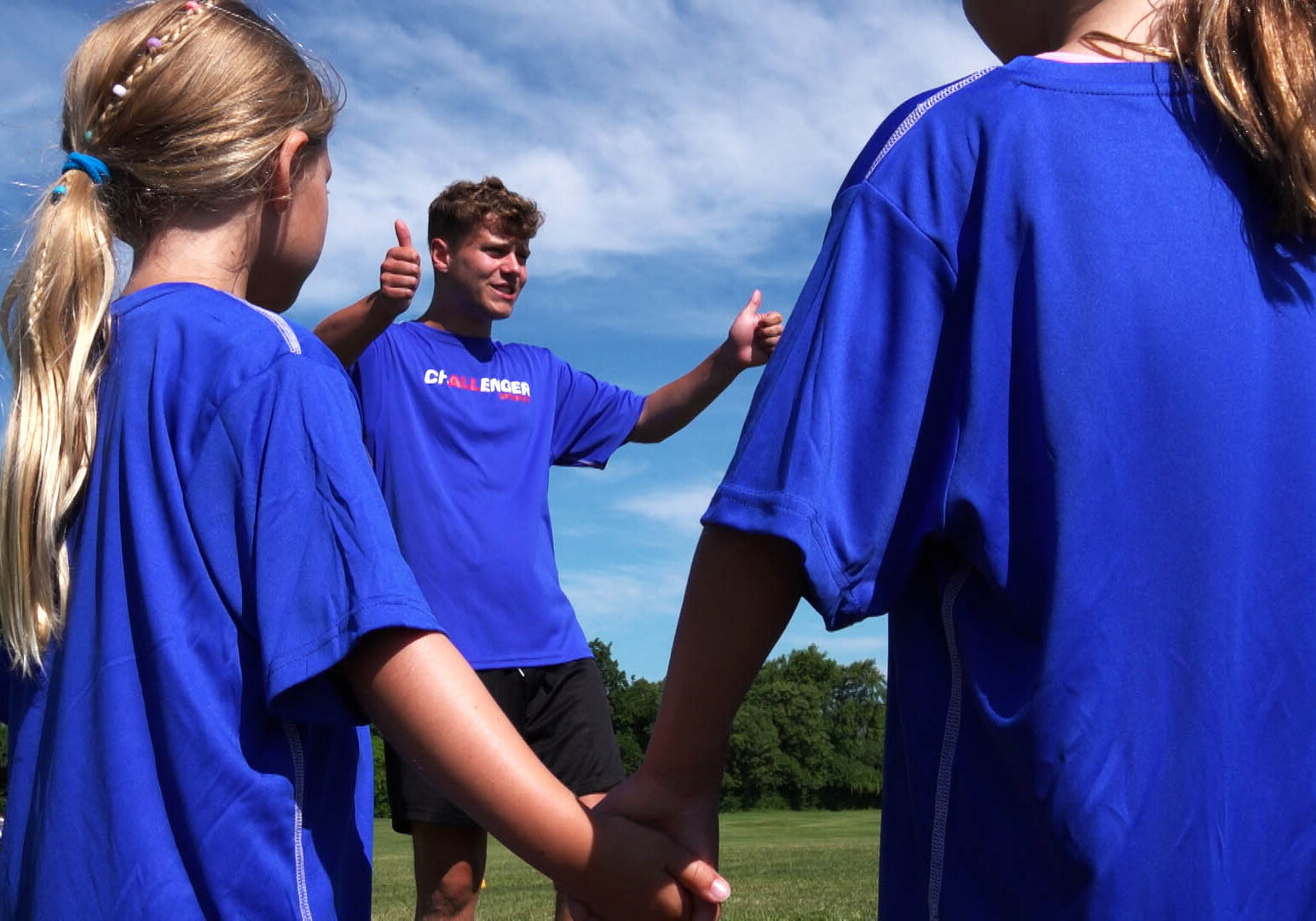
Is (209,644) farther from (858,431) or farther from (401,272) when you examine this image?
(401,272)

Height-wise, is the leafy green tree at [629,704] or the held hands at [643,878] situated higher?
the held hands at [643,878]

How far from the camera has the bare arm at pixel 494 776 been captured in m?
1.66

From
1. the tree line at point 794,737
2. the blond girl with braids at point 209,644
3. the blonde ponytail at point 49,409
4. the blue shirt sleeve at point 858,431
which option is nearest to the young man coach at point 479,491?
the blonde ponytail at point 49,409

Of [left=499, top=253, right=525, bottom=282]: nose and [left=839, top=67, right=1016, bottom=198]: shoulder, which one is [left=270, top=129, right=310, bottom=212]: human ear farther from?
[left=499, top=253, right=525, bottom=282]: nose

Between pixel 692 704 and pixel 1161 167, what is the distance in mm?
779

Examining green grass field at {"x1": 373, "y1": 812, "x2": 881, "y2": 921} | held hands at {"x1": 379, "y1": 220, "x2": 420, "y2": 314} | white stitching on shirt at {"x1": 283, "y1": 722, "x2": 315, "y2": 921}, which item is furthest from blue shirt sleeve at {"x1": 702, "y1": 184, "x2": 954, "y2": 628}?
green grass field at {"x1": 373, "y1": 812, "x2": 881, "y2": 921}

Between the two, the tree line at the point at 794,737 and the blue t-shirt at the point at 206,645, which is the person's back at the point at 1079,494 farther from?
the tree line at the point at 794,737

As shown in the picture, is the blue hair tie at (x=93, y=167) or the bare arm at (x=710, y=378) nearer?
the blue hair tie at (x=93, y=167)

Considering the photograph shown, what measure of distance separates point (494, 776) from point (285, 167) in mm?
987

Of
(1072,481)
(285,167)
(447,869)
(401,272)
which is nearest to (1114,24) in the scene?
(1072,481)

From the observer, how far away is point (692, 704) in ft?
5.05

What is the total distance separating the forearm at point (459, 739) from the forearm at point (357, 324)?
8.91 feet

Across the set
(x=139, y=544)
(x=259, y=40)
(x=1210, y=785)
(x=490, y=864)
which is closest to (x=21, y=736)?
(x=139, y=544)

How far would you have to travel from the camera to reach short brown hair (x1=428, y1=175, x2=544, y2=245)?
5.25 m
